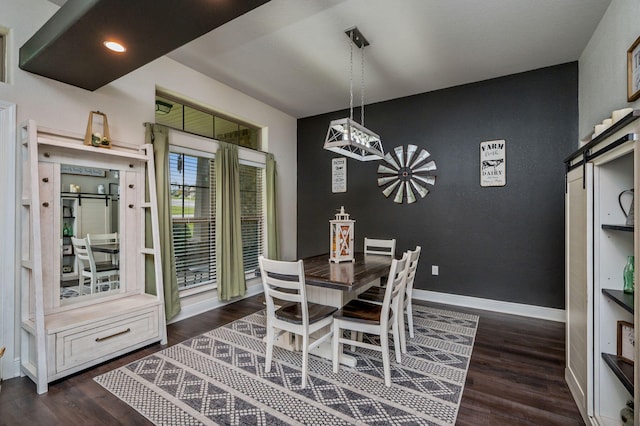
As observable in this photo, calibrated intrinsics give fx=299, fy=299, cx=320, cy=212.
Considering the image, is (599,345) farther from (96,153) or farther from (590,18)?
(96,153)

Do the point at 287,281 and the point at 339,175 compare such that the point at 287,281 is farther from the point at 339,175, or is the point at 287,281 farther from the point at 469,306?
the point at 339,175

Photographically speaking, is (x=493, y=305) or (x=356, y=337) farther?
(x=493, y=305)

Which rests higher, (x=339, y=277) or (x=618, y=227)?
(x=618, y=227)

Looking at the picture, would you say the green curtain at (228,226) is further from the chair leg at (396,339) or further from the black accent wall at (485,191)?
the chair leg at (396,339)

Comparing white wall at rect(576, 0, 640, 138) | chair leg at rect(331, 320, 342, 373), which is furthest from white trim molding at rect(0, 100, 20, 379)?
white wall at rect(576, 0, 640, 138)

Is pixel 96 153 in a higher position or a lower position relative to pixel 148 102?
lower

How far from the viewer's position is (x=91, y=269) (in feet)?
8.61

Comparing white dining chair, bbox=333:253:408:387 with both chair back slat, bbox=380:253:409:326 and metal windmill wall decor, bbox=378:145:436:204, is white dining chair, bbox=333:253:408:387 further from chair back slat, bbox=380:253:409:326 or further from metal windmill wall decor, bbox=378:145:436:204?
metal windmill wall decor, bbox=378:145:436:204

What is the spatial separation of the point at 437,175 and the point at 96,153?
390 cm

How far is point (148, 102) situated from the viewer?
10.3 ft

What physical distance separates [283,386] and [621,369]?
1.91 metres

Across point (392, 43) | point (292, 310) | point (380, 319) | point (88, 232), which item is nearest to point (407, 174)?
point (392, 43)

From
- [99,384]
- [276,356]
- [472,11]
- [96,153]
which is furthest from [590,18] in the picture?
[99,384]

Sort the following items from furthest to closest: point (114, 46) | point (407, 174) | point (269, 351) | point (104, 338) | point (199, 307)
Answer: point (407, 174) → point (199, 307) → point (104, 338) → point (269, 351) → point (114, 46)
